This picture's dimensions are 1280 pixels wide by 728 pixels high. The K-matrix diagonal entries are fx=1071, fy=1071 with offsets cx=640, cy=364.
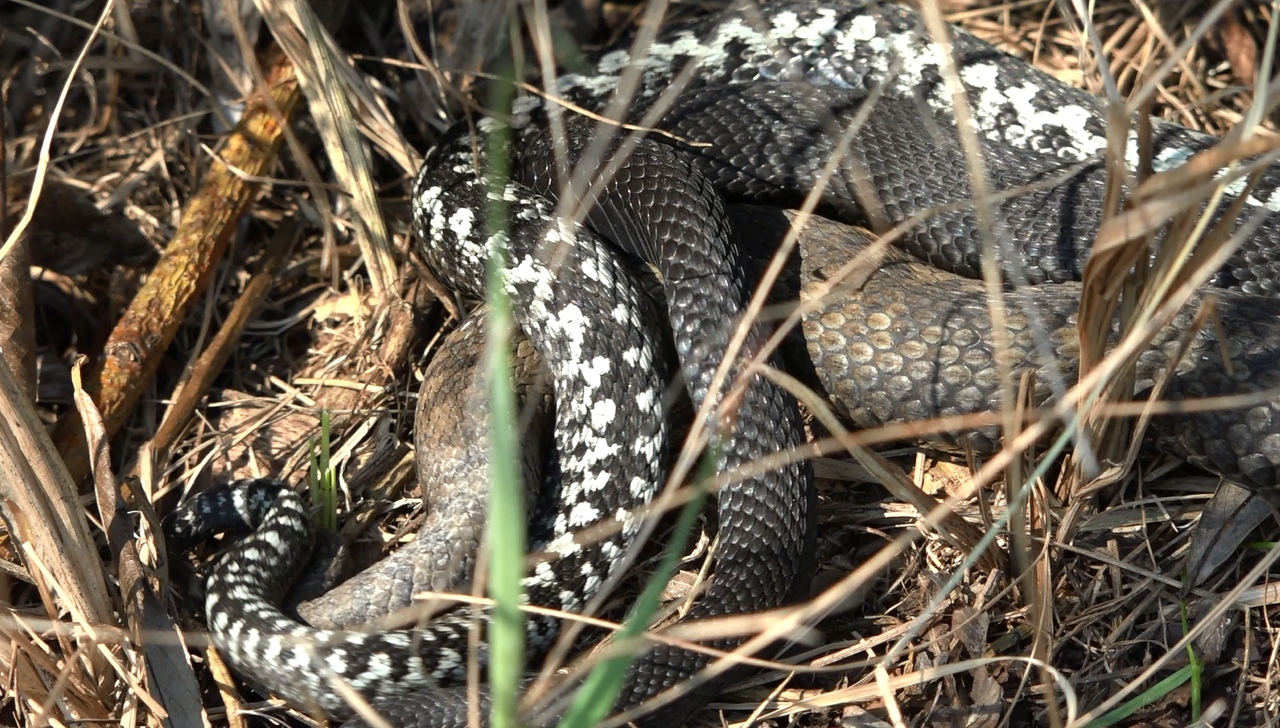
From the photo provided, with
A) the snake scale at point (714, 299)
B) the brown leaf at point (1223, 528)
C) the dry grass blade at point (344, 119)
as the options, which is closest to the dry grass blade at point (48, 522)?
the snake scale at point (714, 299)

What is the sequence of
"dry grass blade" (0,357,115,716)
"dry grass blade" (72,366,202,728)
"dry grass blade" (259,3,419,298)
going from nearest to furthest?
"dry grass blade" (0,357,115,716)
"dry grass blade" (72,366,202,728)
"dry grass blade" (259,3,419,298)

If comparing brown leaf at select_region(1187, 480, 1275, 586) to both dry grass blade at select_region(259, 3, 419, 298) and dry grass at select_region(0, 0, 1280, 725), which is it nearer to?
dry grass at select_region(0, 0, 1280, 725)

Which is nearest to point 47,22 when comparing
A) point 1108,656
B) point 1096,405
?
point 1096,405

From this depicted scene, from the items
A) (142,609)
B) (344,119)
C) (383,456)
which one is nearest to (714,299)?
(383,456)

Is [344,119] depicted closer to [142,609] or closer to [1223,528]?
[142,609]

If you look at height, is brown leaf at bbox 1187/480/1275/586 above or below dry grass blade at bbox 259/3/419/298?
below

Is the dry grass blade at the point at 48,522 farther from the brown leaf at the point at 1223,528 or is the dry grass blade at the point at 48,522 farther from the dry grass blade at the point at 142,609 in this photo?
the brown leaf at the point at 1223,528

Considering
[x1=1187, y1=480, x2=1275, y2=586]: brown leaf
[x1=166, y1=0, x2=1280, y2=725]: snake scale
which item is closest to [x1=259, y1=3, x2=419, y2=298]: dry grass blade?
[x1=166, y1=0, x2=1280, y2=725]: snake scale
